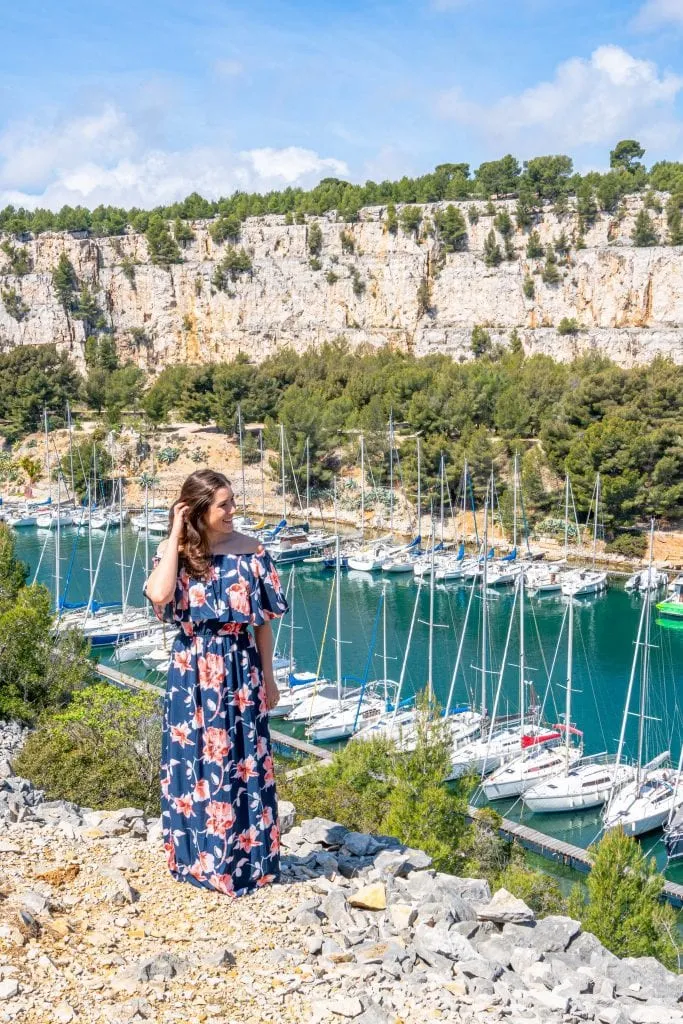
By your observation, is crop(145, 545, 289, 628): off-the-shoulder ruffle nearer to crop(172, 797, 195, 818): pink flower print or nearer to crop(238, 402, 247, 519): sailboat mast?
crop(172, 797, 195, 818): pink flower print

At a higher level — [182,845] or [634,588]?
[182,845]

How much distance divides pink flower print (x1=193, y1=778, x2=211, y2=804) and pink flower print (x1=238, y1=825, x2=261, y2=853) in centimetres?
30

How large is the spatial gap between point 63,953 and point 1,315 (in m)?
72.0

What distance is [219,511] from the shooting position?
479 centimetres

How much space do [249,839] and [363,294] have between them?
6219 centimetres

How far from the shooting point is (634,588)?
32.4m

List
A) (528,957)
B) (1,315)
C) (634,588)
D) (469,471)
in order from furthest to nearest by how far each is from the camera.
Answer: (1,315) → (469,471) → (634,588) → (528,957)

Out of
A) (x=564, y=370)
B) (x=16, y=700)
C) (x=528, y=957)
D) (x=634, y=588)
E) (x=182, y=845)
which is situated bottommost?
(x=634, y=588)

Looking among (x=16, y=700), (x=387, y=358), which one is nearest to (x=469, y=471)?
(x=387, y=358)

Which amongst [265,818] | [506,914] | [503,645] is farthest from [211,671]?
[503,645]

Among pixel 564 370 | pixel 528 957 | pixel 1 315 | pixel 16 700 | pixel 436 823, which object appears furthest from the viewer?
pixel 1 315

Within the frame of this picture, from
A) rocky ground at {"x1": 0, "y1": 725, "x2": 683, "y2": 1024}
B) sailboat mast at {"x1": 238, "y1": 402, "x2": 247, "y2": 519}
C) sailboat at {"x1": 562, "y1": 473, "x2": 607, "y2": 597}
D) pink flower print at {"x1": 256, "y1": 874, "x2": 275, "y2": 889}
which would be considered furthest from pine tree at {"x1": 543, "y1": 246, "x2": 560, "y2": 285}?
pink flower print at {"x1": 256, "y1": 874, "x2": 275, "y2": 889}

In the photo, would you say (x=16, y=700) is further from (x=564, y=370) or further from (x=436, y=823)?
(x=564, y=370)

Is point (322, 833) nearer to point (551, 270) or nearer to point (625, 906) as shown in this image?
point (625, 906)
